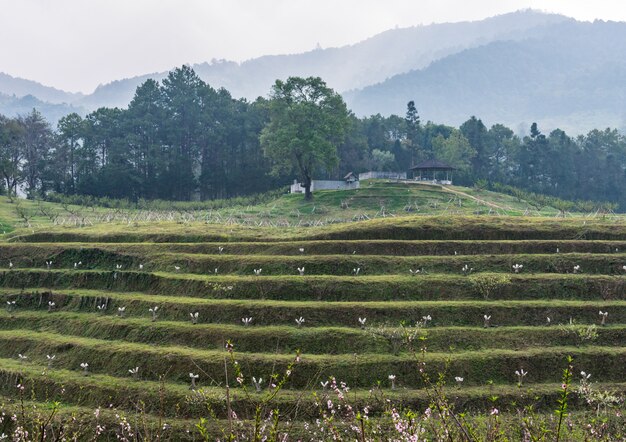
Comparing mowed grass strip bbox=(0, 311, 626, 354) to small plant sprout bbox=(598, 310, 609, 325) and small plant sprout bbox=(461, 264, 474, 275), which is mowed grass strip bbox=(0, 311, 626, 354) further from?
small plant sprout bbox=(461, 264, 474, 275)

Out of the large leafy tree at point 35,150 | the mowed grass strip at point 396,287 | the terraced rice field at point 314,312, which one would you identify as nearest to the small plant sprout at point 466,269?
the terraced rice field at point 314,312

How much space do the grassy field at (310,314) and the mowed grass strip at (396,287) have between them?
93 mm

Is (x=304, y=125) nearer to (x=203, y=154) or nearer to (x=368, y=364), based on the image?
(x=203, y=154)

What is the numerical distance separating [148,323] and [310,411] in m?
11.0

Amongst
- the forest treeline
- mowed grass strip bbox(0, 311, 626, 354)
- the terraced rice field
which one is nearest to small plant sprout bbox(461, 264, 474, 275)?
the terraced rice field

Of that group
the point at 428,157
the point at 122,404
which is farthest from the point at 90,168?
the point at 122,404

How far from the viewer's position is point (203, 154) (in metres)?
90.8

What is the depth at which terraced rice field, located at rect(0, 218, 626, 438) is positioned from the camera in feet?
70.6

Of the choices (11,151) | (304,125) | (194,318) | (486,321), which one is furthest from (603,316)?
(11,151)

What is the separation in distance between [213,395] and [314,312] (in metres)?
7.66

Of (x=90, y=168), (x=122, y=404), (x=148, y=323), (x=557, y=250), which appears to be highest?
(x=90, y=168)

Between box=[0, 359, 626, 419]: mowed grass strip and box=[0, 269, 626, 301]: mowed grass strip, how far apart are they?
729cm

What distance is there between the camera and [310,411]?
1962 centimetres

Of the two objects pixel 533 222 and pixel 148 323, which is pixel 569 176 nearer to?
pixel 533 222
